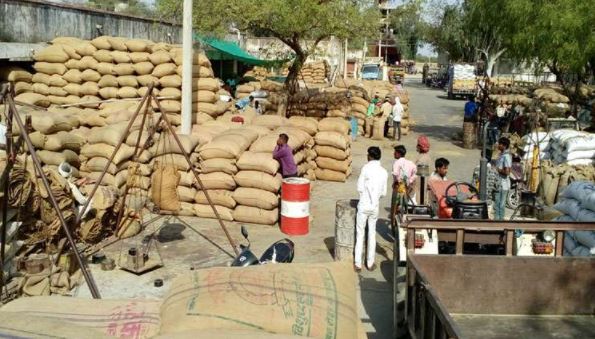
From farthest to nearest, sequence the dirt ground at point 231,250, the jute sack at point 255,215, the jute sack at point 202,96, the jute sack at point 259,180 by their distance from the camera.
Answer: the jute sack at point 202,96 < the jute sack at point 255,215 < the jute sack at point 259,180 < the dirt ground at point 231,250

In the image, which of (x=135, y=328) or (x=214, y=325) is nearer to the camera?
(x=214, y=325)

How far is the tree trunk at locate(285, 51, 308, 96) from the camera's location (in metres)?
17.3

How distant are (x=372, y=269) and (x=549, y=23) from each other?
41.0 ft

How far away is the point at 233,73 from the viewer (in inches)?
1207

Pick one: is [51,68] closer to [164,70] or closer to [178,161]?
[164,70]

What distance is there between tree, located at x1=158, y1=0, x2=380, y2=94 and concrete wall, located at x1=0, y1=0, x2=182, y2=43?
2008 mm

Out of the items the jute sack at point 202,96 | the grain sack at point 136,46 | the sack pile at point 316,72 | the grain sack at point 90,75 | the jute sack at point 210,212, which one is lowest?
the jute sack at point 210,212

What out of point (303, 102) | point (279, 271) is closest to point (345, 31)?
point (303, 102)

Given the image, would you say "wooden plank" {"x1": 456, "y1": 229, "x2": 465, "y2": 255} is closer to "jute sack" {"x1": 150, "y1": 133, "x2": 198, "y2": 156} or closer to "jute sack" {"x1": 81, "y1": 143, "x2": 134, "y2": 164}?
"jute sack" {"x1": 150, "y1": 133, "x2": 198, "y2": 156}

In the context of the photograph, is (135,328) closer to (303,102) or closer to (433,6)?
(303,102)

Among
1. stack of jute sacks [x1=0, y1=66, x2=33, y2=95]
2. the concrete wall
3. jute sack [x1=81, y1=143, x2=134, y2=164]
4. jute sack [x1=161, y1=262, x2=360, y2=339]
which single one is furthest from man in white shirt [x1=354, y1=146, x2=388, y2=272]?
the concrete wall

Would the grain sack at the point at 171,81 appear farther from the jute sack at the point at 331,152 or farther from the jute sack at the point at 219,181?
the jute sack at the point at 219,181

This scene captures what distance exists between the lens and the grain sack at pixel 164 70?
13.1m

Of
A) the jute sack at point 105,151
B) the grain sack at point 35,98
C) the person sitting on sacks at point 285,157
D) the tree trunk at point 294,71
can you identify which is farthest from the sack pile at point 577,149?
the grain sack at point 35,98
